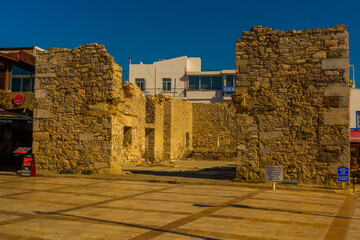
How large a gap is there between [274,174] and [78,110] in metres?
6.92

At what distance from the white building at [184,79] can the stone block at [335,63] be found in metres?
32.5

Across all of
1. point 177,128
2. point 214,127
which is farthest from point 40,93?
point 214,127

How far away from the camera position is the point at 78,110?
1252 centimetres

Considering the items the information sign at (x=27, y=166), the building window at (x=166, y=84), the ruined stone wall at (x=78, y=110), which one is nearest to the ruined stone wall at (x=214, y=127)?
the building window at (x=166, y=84)

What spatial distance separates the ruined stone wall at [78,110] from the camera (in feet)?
40.1

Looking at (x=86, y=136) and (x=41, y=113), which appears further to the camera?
(x=41, y=113)

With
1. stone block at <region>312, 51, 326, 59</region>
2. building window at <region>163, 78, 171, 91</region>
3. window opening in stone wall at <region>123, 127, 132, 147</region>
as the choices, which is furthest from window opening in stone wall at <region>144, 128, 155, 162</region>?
building window at <region>163, 78, 171, 91</region>

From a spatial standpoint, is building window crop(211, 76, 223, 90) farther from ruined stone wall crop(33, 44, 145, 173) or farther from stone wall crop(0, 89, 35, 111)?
ruined stone wall crop(33, 44, 145, 173)

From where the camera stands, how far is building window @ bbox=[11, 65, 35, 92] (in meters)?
26.2

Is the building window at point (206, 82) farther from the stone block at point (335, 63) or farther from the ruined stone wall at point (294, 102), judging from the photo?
the stone block at point (335, 63)

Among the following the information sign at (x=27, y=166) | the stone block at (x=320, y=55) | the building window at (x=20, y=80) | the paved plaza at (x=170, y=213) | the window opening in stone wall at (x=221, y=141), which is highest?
the building window at (x=20, y=80)

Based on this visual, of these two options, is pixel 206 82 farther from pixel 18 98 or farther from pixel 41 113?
pixel 41 113

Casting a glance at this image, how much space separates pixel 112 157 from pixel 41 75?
410 cm

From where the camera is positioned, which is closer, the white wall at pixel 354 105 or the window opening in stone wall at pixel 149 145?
the window opening in stone wall at pixel 149 145
